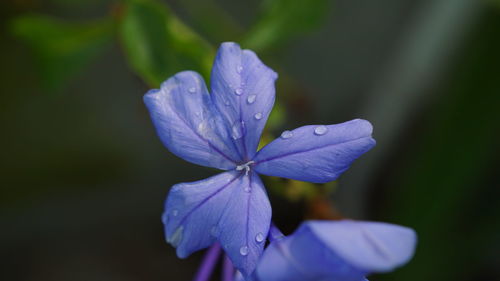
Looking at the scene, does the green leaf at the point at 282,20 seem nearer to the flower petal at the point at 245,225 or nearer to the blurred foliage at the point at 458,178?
the flower petal at the point at 245,225

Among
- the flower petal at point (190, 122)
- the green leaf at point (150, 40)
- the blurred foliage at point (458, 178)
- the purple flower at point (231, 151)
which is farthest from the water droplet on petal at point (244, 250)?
the blurred foliage at point (458, 178)

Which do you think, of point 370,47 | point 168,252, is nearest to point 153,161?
point 168,252

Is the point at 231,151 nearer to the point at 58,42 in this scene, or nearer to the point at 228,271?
the point at 228,271

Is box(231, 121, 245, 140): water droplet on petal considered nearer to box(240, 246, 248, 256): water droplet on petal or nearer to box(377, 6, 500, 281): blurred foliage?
box(240, 246, 248, 256): water droplet on petal

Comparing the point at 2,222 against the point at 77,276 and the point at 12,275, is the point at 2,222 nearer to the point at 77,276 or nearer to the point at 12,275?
the point at 12,275

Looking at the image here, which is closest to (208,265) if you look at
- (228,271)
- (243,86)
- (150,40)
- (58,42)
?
(228,271)
